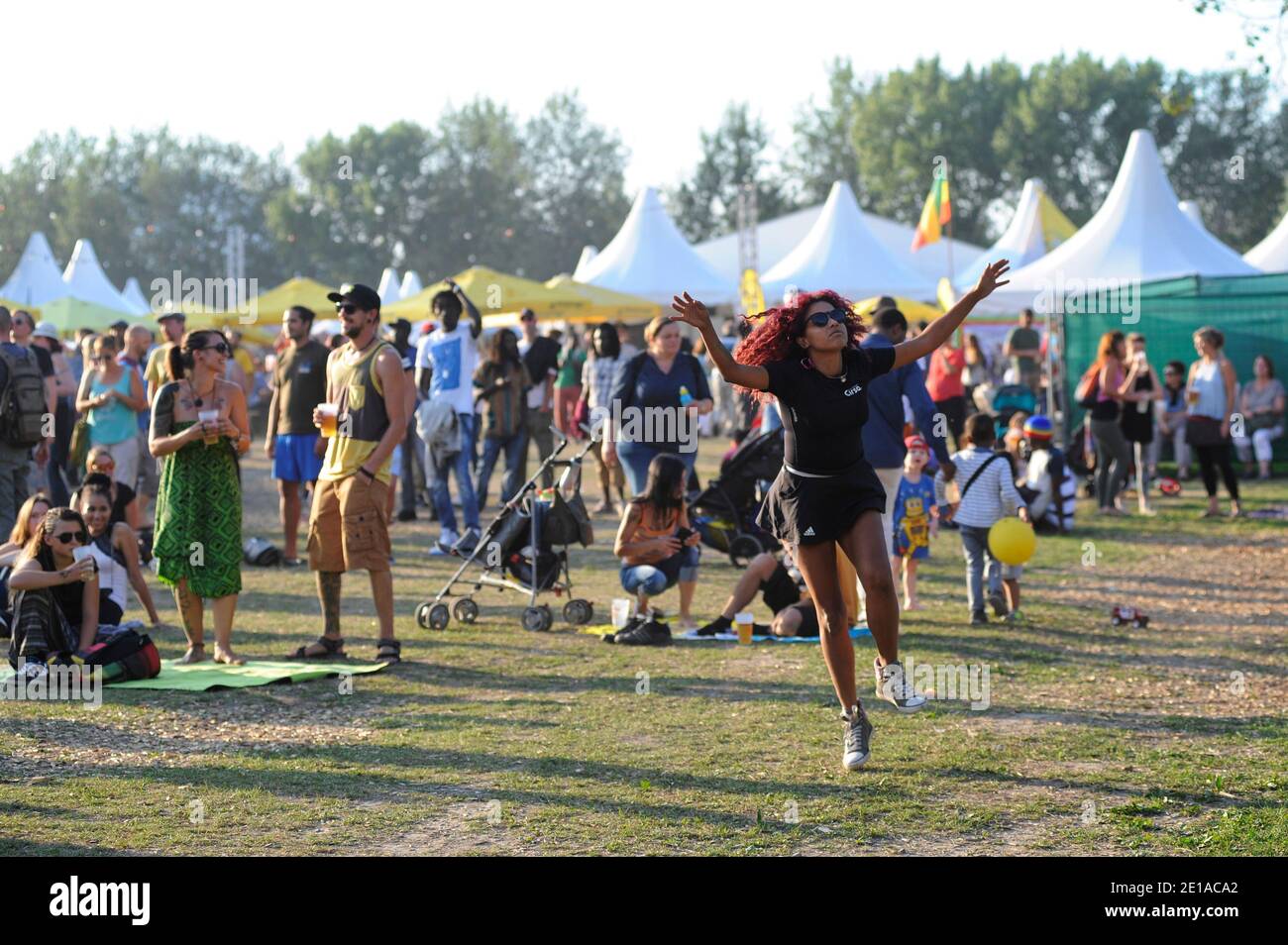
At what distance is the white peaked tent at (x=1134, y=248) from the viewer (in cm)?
2311

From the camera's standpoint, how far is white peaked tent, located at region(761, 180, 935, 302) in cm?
3294

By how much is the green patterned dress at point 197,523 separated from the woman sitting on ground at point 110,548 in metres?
0.96

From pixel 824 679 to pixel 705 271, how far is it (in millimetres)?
24909

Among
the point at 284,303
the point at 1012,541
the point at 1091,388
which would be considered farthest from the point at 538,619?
the point at 284,303

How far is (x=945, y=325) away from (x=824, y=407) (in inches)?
29.4

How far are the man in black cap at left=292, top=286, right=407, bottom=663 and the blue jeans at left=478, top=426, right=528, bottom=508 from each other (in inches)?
221

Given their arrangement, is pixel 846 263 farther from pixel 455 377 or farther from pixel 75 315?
pixel 455 377

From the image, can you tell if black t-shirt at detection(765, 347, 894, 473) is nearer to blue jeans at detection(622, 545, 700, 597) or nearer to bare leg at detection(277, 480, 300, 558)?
blue jeans at detection(622, 545, 700, 597)

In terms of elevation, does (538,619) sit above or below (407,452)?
below

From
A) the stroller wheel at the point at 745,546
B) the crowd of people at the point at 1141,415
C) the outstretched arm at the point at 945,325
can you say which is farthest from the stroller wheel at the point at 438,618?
the crowd of people at the point at 1141,415

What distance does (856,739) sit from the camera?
665cm

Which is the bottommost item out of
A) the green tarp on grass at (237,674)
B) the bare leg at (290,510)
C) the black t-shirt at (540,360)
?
the green tarp on grass at (237,674)

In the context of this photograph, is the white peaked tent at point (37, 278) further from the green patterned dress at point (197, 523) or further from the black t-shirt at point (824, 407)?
the black t-shirt at point (824, 407)

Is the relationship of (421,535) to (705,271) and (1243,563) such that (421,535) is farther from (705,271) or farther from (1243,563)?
(705,271)
